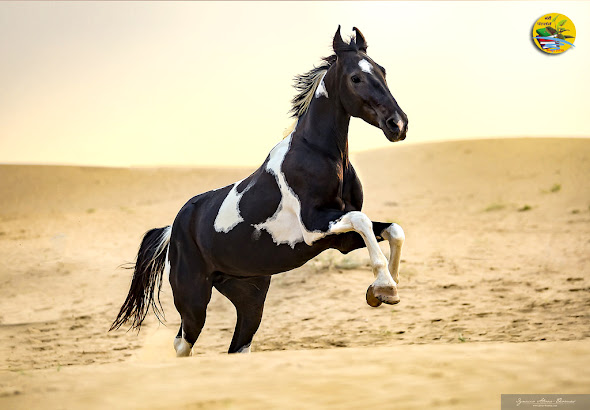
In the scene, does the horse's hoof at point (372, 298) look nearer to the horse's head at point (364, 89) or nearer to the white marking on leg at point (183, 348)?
the horse's head at point (364, 89)

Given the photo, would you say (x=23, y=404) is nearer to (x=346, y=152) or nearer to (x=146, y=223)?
(x=346, y=152)

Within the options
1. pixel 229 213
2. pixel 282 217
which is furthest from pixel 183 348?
pixel 282 217

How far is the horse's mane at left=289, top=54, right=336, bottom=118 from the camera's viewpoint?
5777 millimetres

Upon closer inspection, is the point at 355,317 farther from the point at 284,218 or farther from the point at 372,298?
the point at 372,298

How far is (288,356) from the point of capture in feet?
14.5

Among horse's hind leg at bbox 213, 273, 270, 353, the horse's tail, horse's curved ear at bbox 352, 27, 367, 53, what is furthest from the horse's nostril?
the horse's tail

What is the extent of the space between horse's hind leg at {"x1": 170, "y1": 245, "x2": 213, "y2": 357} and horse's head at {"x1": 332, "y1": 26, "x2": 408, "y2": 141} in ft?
7.00

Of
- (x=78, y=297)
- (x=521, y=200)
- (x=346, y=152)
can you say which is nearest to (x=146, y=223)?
(x=78, y=297)

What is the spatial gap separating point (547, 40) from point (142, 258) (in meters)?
6.89

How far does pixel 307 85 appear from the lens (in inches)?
232

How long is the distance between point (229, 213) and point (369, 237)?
1551mm

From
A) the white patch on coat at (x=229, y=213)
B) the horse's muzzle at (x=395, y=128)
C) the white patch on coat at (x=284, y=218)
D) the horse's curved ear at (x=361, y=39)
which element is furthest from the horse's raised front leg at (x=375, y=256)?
the horse's curved ear at (x=361, y=39)

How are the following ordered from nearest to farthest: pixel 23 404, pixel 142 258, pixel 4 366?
pixel 23 404, pixel 142 258, pixel 4 366

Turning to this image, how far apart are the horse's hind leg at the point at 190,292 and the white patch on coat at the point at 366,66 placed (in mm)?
2376
